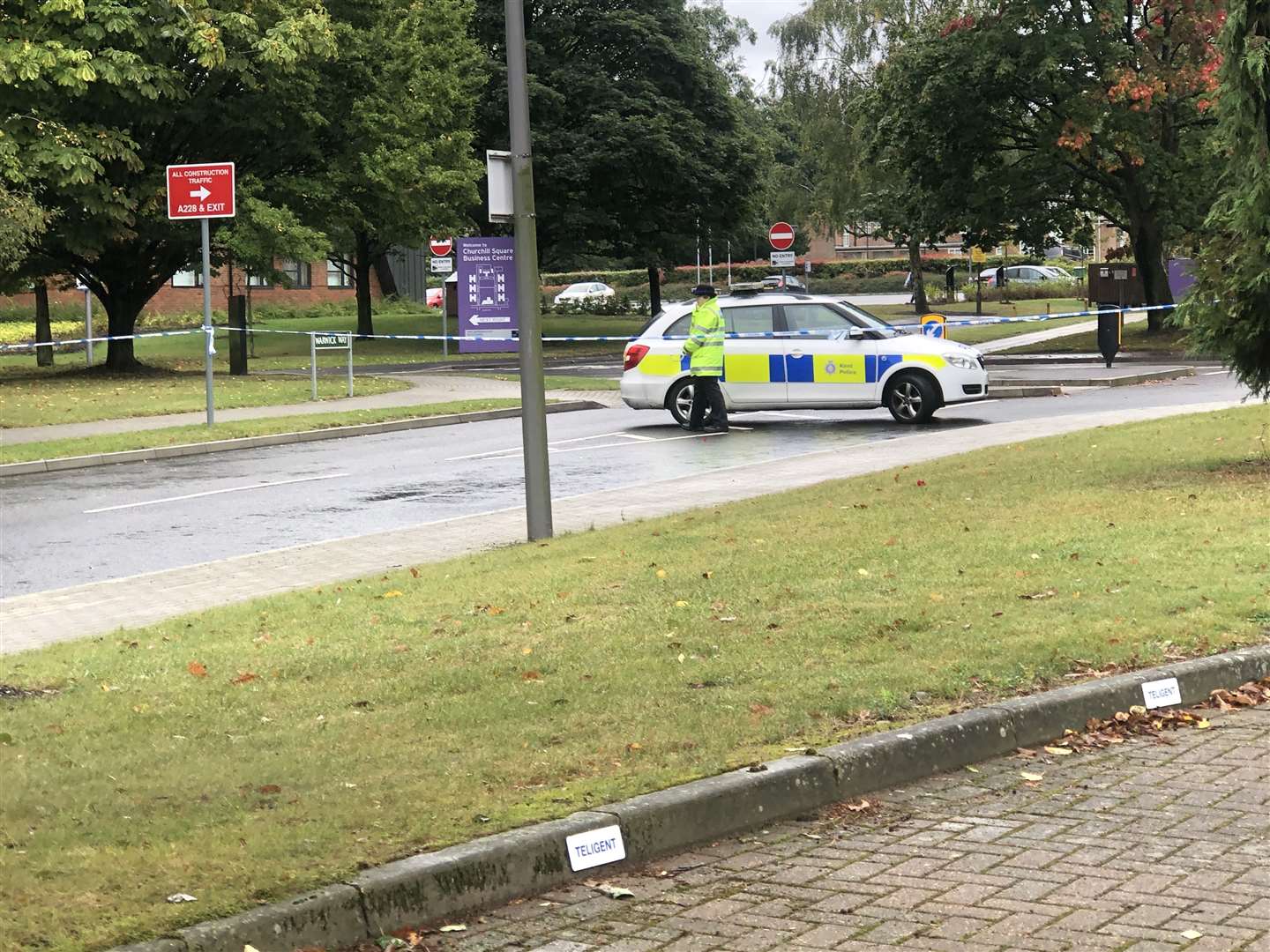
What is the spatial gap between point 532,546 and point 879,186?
47.2 m

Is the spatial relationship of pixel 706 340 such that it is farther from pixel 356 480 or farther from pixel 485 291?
pixel 485 291

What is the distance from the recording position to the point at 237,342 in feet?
103

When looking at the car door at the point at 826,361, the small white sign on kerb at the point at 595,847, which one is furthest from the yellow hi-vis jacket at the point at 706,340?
the small white sign on kerb at the point at 595,847

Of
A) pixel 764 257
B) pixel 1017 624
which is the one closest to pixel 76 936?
pixel 1017 624

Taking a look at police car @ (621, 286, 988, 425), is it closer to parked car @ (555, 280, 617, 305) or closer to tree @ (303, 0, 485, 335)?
tree @ (303, 0, 485, 335)

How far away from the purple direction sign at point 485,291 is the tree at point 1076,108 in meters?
9.81

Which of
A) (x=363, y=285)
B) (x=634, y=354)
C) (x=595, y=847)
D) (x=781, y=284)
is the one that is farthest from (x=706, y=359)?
(x=363, y=285)

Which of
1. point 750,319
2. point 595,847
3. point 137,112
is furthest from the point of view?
point 137,112

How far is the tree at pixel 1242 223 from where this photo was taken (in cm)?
1252

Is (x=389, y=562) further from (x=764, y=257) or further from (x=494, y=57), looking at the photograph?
(x=764, y=257)

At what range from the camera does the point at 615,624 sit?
8.23 metres

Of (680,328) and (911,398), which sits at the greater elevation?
(680,328)

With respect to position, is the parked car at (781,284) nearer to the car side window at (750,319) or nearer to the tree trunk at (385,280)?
the car side window at (750,319)

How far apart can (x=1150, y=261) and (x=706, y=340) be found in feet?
69.0
